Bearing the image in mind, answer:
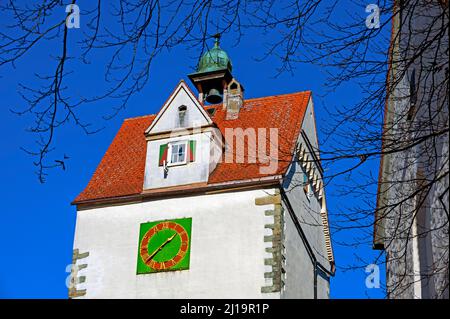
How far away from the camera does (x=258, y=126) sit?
80.7ft

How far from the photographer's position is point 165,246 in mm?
21766

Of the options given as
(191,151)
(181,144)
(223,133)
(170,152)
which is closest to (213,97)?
(223,133)

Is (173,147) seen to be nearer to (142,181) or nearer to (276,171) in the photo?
(142,181)

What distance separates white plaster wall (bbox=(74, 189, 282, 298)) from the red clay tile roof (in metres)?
0.69

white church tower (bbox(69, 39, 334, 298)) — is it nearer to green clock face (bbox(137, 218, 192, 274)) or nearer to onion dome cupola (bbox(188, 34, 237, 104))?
green clock face (bbox(137, 218, 192, 274))

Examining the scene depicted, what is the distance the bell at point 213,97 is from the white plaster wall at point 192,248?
6.25 m

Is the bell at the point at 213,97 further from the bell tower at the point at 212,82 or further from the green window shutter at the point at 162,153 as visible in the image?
the green window shutter at the point at 162,153

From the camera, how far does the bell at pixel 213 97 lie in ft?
92.1

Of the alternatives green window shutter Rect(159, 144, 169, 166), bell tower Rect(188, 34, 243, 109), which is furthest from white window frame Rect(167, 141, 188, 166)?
bell tower Rect(188, 34, 243, 109)

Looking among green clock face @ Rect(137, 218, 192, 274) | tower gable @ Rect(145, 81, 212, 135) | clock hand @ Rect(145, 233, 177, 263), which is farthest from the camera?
tower gable @ Rect(145, 81, 212, 135)

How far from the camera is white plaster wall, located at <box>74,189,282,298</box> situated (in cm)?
2084

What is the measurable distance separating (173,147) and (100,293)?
456 cm
